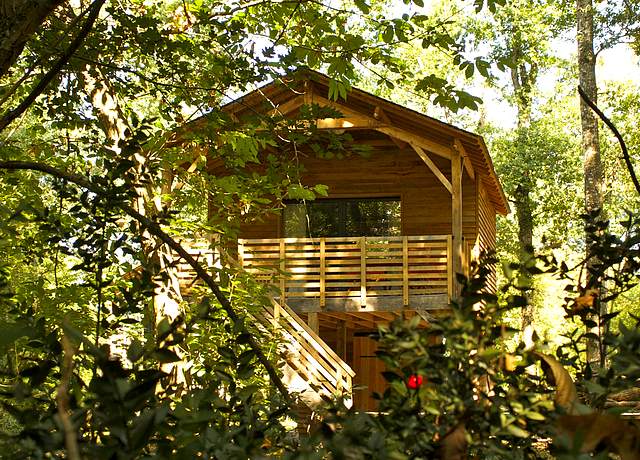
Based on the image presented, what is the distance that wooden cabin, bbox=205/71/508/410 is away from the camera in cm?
1575

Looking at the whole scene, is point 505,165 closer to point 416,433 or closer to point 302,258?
point 302,258

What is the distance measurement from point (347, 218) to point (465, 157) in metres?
3.20

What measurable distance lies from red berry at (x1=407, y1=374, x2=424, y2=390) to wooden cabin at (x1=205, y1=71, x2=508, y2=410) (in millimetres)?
12810

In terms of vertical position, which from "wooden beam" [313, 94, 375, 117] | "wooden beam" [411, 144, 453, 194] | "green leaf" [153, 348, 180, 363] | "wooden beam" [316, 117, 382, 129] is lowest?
"green leaf" [153, 348, 180, 363]

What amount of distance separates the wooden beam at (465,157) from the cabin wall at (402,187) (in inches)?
18.5

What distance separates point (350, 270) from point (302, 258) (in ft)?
4.38

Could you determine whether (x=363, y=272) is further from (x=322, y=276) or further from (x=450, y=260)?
(x=450, y=260)

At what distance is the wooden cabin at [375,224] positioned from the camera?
51.7ft

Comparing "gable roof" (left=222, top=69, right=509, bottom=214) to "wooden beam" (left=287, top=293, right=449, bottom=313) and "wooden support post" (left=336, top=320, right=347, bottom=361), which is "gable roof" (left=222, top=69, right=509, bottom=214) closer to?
"wooden beam" (left=287, top=293, right=449, bottom=313)

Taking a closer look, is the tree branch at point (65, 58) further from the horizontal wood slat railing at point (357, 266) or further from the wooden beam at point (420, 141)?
the wooden beam at point (420, 141)

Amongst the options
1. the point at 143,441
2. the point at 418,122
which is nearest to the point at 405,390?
the point at 143,441

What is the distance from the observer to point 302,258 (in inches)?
674

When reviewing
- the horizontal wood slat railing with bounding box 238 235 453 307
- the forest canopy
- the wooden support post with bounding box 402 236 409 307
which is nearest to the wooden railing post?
the horizontal wood slat railing with bounding box 238 235 453 307

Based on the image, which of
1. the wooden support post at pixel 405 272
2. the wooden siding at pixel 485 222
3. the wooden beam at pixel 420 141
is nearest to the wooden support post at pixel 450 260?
the wooden support post at pixel 405 272
